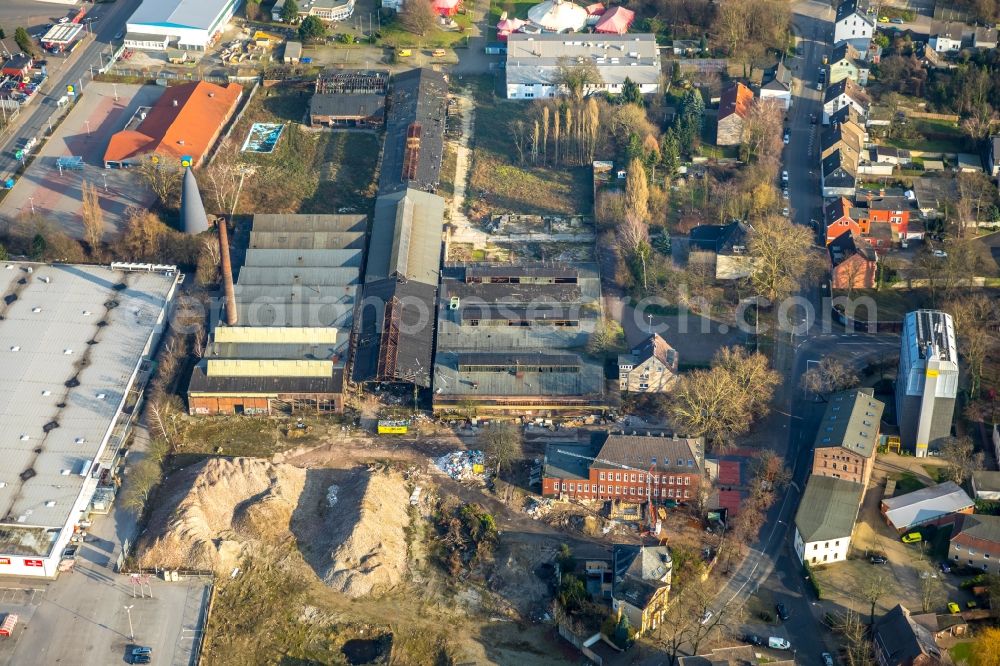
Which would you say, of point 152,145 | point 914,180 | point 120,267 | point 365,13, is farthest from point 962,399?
point 365,13

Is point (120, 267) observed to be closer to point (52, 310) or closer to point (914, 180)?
point (52, 310)

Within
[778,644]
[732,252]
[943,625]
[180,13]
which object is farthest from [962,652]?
[180,13]

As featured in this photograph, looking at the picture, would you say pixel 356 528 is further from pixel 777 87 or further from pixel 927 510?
pixel 777 87

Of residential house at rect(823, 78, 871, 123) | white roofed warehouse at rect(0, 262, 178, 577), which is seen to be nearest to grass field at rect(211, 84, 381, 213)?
white roofed warehouse at rect(0, 262, 178, 577)

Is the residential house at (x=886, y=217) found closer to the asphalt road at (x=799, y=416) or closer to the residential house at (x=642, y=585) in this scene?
the asphalt road at (x=799, y=416)

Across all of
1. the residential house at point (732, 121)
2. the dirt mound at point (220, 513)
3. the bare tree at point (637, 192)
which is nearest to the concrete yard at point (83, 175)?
the dirt mound at point (220, 513)

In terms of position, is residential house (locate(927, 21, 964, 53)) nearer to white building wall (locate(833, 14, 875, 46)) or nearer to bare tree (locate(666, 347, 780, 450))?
white building wall (locate(833, 14, 875, 46))
